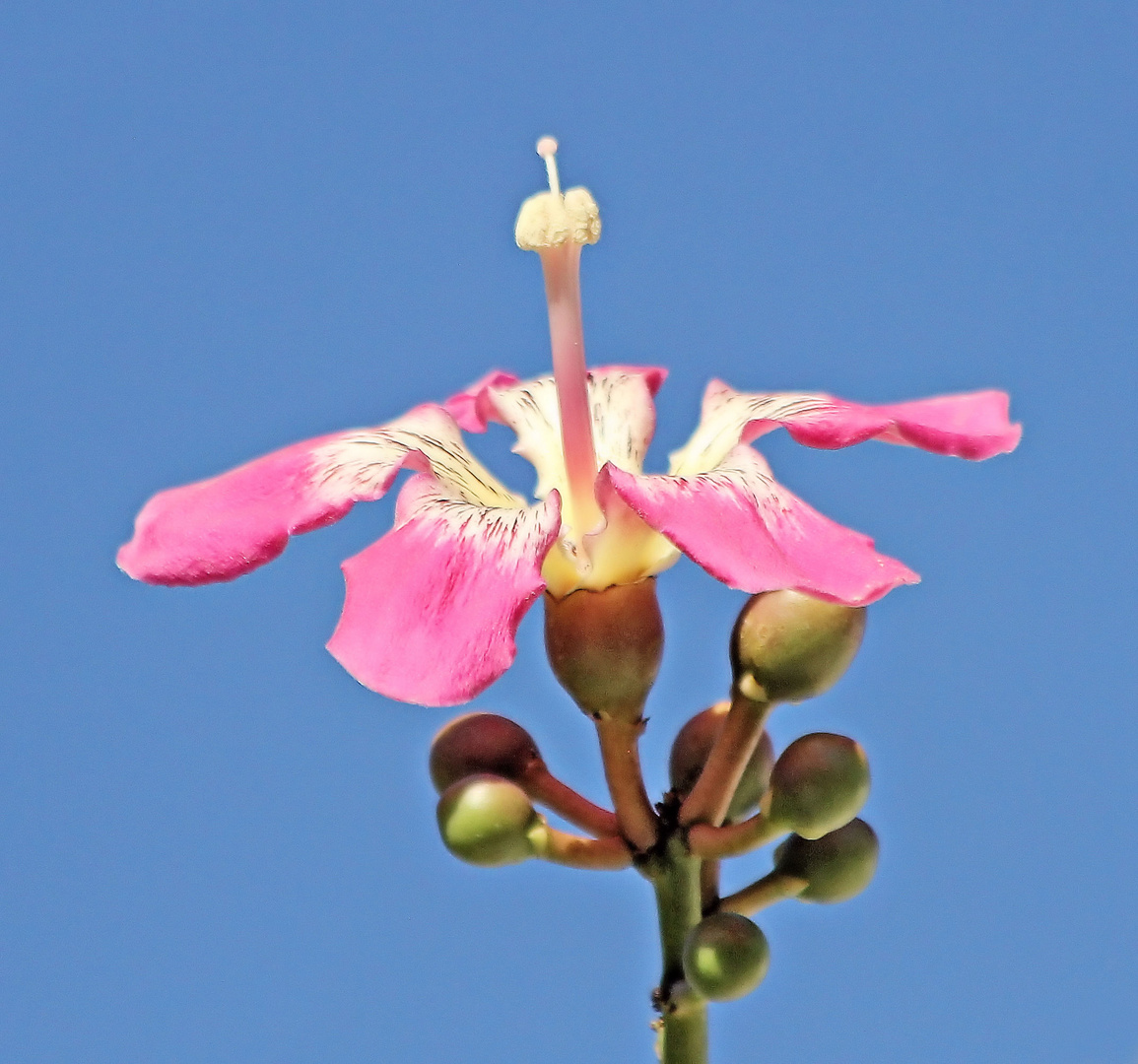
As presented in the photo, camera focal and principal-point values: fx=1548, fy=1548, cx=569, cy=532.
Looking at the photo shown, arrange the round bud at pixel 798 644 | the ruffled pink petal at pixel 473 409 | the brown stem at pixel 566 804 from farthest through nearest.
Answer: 1. the ruffled pink petal at pixel 473 409
2. the brown stem at pixel 566 804
3. the round bud at pixel 798 644

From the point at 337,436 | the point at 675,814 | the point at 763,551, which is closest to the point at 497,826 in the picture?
the point at 675,814

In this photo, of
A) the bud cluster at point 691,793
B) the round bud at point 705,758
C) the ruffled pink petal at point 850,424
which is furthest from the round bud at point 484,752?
the ruffled pink petal at point 850,424

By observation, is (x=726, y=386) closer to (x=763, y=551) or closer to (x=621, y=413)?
(x=621, y=413)

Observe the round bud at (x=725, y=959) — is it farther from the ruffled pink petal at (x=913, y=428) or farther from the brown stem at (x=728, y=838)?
the ruffled pink petal at (x=913, y=428)

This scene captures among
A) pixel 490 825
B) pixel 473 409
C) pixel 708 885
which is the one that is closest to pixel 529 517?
pixel 490 825

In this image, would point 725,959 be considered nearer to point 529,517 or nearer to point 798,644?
point 798,644
